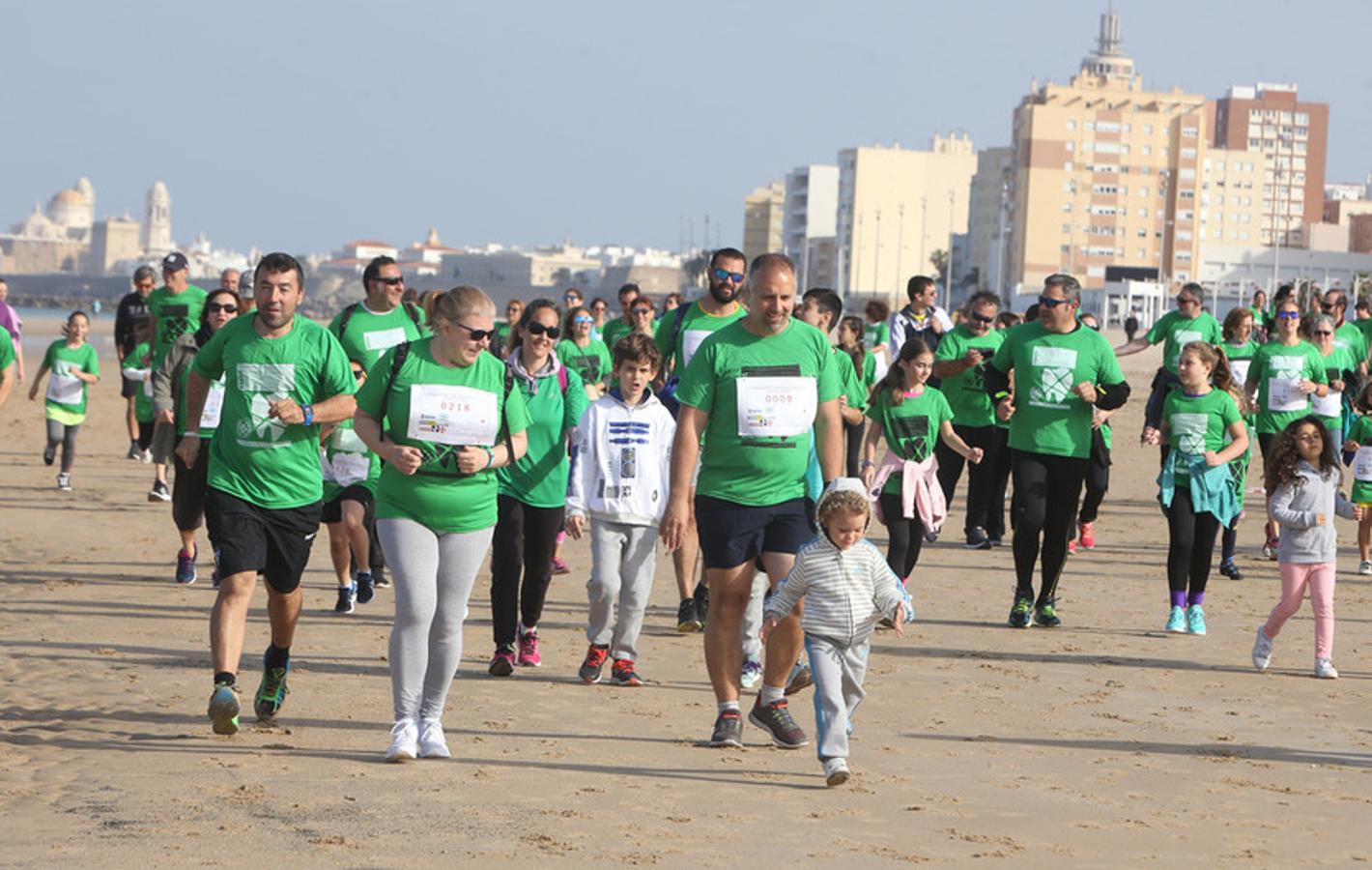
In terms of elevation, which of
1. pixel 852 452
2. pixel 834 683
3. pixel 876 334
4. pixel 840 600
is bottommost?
pixel 834 683

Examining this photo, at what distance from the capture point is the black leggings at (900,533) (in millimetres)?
11508

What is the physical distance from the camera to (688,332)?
10.2 m

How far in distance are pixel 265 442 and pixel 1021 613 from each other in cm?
520

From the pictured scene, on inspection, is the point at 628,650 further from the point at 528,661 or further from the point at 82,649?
the point at 82,649

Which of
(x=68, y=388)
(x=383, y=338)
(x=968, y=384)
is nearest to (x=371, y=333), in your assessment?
(x=383, y=338)

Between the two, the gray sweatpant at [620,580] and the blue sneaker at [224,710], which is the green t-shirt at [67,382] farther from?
the blue sneaker at [224,710]

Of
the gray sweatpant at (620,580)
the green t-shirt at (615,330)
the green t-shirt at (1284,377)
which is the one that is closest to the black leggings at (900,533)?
the gray sweatpant at (620,580)

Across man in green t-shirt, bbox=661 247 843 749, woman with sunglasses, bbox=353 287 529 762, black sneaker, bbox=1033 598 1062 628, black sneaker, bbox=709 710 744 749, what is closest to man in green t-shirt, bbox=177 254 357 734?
woman with sunglasses, bbox=353 287 529 762

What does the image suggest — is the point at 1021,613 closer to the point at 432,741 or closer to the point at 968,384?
the point at 968,384

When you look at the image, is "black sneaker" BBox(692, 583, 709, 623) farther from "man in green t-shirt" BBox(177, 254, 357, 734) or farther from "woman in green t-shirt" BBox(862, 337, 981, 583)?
"man in green t-shirt" BBox(177, 254, 357, 734)

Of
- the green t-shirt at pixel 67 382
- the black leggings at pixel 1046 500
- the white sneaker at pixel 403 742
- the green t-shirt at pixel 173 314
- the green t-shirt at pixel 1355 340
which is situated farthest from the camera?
the green t-shirt at pixel 67 382

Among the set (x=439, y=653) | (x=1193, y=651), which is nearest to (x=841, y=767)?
(x=439, y=653)

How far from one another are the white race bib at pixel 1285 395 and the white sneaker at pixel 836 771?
27.0ft

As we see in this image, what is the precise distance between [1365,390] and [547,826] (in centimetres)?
844
